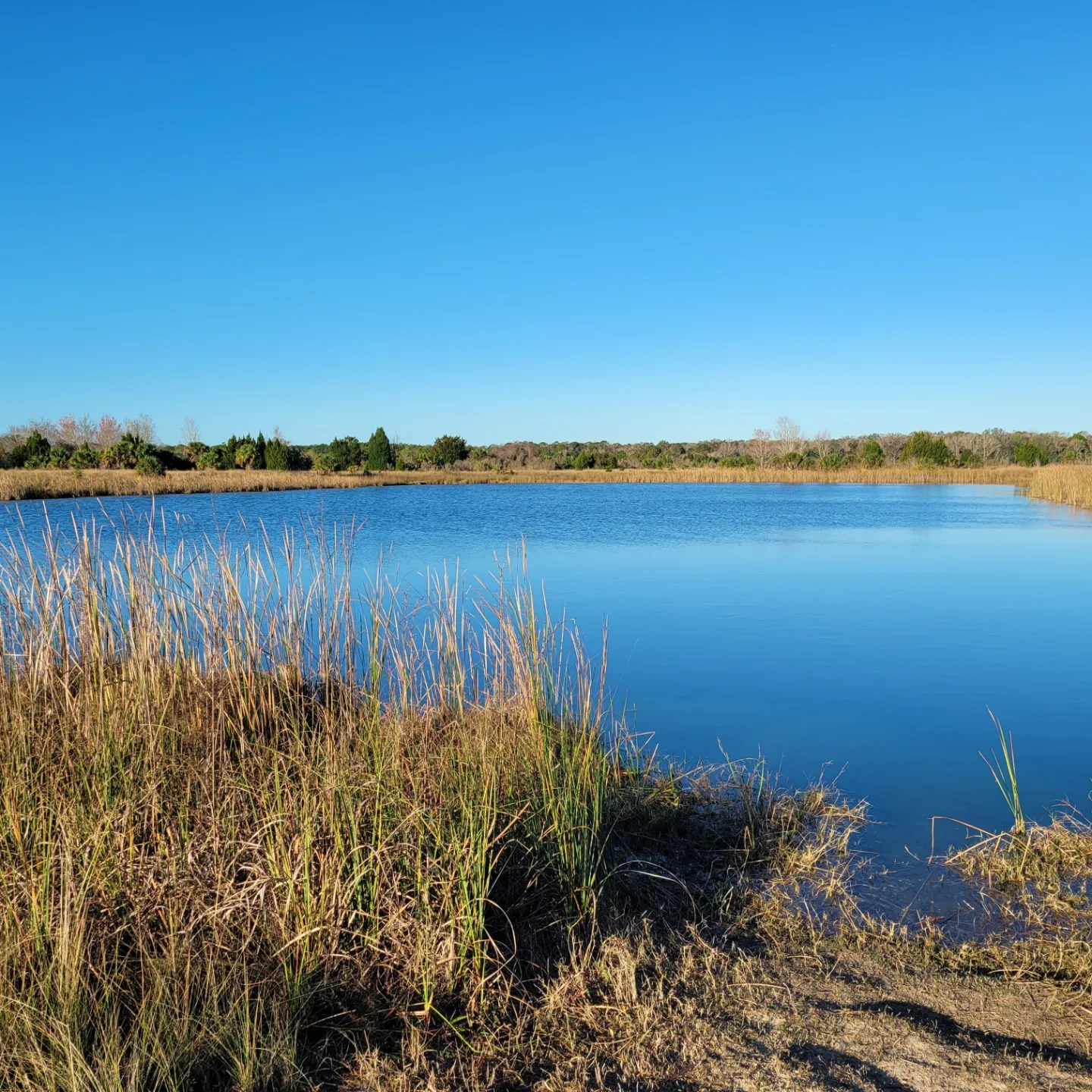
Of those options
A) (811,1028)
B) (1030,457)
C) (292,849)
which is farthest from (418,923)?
(1030,457)

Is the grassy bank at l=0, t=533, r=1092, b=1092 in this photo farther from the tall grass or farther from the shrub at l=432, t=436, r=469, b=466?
the shrub at l=432, t=436, r=469, b=466

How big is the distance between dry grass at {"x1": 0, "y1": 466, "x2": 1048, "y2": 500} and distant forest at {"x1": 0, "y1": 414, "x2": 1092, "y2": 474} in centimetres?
160

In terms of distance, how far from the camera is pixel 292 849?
2400 millimetres

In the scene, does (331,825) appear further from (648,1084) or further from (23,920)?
(648,1084)

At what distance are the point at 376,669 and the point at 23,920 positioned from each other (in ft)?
5.18

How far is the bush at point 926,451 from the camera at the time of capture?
41000mm

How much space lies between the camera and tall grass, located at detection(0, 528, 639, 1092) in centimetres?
195

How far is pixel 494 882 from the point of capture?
2.52 meters

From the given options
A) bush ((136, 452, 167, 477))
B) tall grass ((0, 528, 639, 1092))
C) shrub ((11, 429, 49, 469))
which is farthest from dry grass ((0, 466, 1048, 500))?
tall grass ((0, 528, 639, 1092))

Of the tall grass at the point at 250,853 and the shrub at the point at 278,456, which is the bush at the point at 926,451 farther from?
the tall grass at the point at 250,853

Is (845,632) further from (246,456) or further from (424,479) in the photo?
(246,456)

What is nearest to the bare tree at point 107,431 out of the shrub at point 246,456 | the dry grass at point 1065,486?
the shrub at point 246,456

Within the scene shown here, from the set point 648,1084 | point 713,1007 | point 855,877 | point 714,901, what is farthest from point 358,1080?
point 855,877

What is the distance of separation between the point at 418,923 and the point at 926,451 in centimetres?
4493
